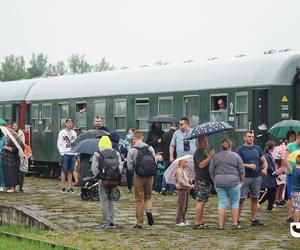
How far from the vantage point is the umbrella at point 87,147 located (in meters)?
21.0

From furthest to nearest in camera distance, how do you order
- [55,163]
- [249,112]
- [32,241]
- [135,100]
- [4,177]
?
[55,163]
[135,100]
[4,177]
[249,112]
[32,241]

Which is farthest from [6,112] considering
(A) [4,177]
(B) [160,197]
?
(B) [160,197]

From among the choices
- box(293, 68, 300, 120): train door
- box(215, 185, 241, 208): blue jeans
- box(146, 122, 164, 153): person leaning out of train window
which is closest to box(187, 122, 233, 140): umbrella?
box(215, 185, 241, 208): blue jeans

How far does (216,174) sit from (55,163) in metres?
17.1

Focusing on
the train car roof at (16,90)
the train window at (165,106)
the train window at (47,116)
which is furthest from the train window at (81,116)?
the train car roof at (16,90)

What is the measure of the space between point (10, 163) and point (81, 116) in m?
6.78

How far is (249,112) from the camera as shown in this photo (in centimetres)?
2308

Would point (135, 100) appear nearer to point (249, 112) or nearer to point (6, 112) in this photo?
point (249, 112)

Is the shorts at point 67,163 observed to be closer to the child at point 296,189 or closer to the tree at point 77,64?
the child at point 296,189

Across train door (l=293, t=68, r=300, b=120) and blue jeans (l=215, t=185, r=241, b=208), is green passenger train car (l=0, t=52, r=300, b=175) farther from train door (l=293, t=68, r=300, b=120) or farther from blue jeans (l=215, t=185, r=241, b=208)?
blue jeans (l=215, t=185, r=241, b=208)

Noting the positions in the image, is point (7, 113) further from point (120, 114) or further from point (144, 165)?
point (144, 165)

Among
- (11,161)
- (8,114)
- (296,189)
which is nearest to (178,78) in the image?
(11,161)

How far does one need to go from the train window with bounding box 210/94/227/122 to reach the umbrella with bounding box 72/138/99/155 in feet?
13.3

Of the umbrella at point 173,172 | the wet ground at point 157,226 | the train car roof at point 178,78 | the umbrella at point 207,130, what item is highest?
the train car roof at point 178,78
